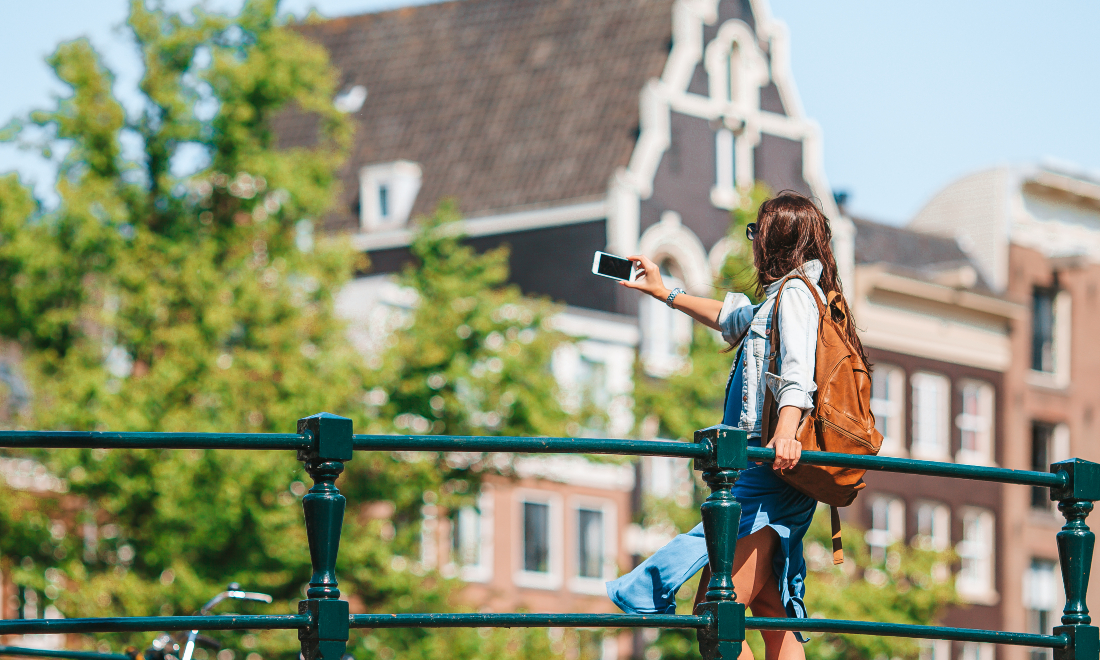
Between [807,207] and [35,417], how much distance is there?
19.8 m

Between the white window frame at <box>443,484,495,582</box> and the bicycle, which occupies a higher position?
the white window frame at <box>443,484,495,582</box>

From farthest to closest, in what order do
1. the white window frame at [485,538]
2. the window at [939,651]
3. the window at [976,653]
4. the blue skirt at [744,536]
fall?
1. the window at [976,653]
2. the window at [939,651]
3. the white window frame at [485,538]
4. the blue skirt at [744,536]

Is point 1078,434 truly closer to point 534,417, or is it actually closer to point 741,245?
point 741,245

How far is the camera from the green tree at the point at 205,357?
23.2 metres

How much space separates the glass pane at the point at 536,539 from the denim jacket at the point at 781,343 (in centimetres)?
2962

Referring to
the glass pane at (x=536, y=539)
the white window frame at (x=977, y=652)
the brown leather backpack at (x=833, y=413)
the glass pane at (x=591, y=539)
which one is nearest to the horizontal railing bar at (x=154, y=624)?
the brown leather backpack at (x=833, y=413)

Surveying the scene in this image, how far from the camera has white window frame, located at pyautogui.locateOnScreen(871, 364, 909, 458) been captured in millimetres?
40656

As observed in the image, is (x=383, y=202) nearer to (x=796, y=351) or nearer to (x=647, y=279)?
(x=647, y=279)

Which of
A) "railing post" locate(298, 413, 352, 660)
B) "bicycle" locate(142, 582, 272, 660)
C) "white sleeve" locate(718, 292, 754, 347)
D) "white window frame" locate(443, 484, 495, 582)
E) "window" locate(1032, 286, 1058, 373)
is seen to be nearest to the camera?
"railing post" locate(298, 413, 352, 660)

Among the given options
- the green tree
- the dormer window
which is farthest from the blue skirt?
the dormer window

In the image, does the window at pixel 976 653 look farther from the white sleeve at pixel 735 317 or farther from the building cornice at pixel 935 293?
the white sleeve at pixel 735 317

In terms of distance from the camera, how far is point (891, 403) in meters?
41.1

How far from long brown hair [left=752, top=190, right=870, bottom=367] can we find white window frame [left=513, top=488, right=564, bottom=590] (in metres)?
29.1

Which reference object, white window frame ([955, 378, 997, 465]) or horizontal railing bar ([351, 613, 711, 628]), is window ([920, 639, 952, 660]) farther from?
horizontal railing bar ([351, 613, 711, 628])
